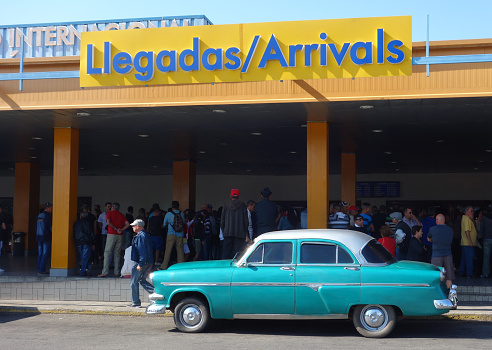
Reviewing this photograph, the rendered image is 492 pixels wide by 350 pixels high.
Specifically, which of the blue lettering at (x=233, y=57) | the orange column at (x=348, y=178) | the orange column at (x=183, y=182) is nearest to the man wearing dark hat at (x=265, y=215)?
the blue lettering at (x=233, y=57)

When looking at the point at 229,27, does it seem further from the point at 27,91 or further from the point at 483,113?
the point at 483,113

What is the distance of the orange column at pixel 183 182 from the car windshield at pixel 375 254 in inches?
521

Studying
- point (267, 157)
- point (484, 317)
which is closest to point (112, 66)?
point (484, 317)

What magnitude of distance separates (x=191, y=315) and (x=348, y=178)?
37.4 ft

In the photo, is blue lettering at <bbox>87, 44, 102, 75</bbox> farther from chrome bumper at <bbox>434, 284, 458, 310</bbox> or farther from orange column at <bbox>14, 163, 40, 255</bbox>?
orange column at <bbox>14, 163, 40, 255</bbox>

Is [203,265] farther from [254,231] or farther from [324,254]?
[254,231]

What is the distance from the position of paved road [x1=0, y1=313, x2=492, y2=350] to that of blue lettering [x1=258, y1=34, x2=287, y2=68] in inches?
178

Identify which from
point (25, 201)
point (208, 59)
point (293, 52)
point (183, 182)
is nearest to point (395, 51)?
point (293, 52)

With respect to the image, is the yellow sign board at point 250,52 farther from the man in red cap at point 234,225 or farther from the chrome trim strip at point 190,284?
the chrome trim strip at point 190,284

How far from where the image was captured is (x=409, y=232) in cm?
1301

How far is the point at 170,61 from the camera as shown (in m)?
11.1

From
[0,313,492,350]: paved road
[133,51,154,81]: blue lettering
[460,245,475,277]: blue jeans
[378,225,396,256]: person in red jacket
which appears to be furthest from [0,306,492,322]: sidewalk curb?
[133,51,154,81]: blue lettering

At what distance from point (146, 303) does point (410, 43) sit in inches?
277

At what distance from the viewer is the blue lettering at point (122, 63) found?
11.2 metres
